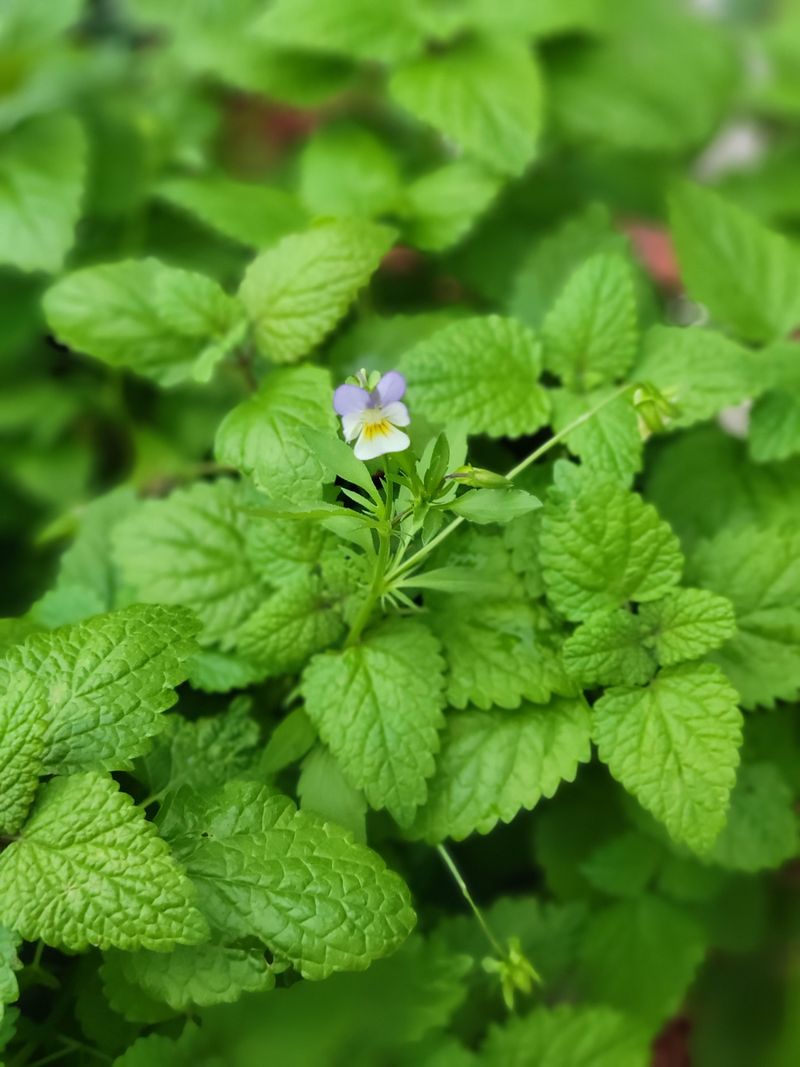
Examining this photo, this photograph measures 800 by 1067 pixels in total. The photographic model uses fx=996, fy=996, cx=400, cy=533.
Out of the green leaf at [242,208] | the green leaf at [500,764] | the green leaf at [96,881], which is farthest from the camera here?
the green leaf at [242,208]

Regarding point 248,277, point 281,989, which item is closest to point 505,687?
point 281,989

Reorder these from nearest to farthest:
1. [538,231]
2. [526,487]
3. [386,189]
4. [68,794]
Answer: [68,794] → [526,487] → [386,189] → [538,231]

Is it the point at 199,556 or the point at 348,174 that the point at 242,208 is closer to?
the point at 348,174

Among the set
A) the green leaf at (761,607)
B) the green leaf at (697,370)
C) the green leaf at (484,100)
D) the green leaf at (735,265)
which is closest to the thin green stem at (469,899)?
the green leaf at (761,607)

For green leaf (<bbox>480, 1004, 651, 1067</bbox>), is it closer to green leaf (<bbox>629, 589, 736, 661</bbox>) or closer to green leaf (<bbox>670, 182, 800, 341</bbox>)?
green leaf (<bbox>629, 589, 736, 661</bbox>)

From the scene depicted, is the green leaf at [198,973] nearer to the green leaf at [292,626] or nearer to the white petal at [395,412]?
the green leaf at [292,626]

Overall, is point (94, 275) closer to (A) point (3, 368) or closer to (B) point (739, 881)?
(A) point (3, 368)
